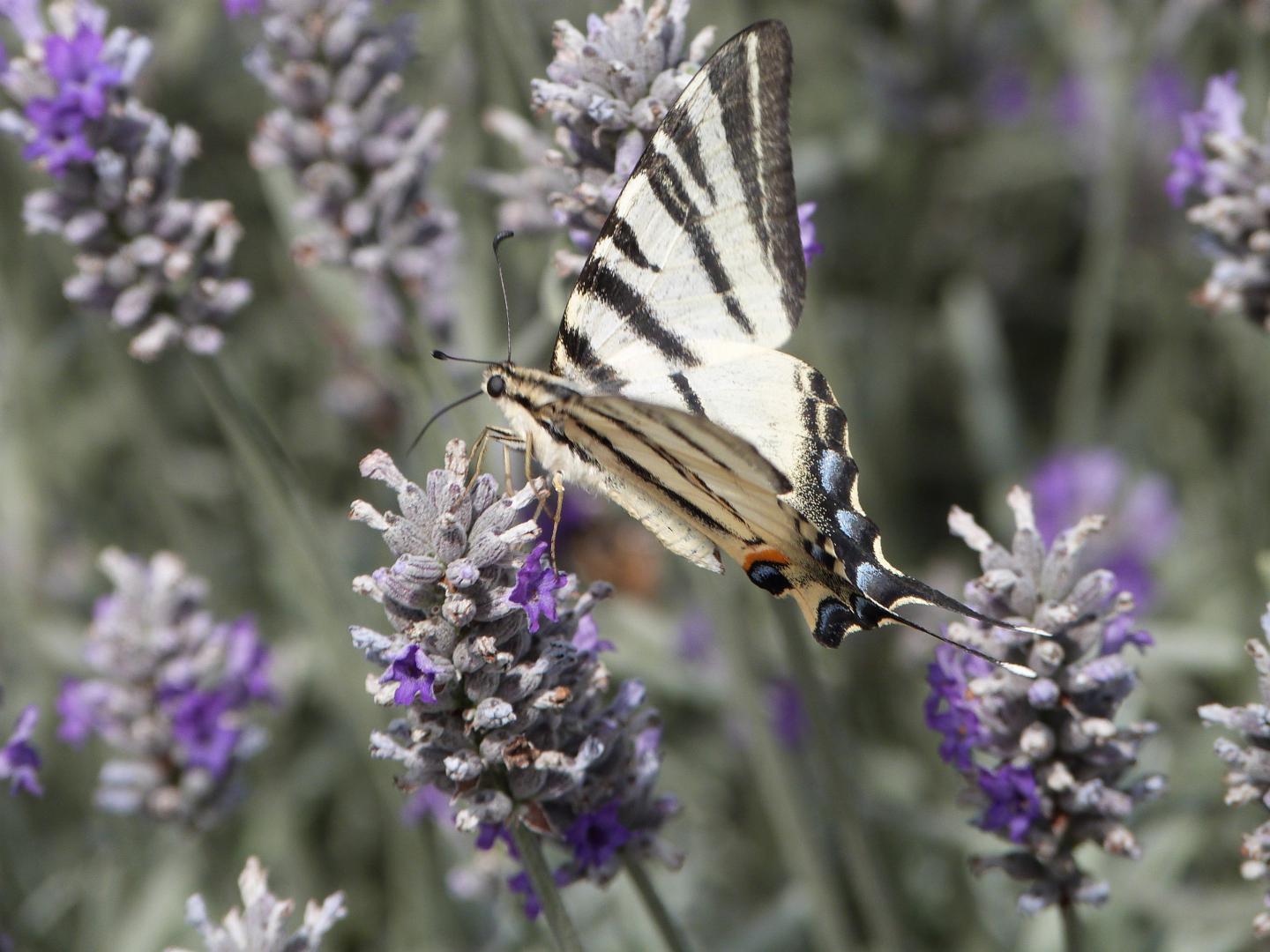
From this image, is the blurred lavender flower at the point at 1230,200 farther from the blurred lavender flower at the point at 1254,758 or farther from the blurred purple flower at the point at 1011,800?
the blurred purple flower at the point at 1011,800

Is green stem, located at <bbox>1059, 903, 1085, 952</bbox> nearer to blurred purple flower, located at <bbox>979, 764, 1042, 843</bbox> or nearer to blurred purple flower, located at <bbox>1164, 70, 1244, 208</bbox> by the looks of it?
blurred purple flower, located at <bbox>979, 764, 1042, 843</bbox>

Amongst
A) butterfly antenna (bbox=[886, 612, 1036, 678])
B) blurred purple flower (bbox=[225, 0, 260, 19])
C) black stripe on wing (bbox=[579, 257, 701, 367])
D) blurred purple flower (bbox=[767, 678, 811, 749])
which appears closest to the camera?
butterfly antenna (bbox=[886, 612, 1036, 678])

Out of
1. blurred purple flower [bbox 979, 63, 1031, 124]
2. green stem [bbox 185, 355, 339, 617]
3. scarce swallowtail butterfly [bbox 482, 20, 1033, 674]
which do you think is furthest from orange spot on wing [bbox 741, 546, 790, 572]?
blurred purple flower [bbox 979, 63, 1031, 124]

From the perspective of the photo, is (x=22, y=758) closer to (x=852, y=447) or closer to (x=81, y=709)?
(x=81, y=709)

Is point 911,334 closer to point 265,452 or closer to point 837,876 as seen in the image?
point 837,876

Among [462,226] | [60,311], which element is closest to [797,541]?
[462,226]

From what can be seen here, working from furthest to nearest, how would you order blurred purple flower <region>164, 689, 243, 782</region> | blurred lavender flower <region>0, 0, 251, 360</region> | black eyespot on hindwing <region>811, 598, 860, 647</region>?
blurred purple flower <region>164, 689, 243, 782</region> → blurred lavender flower <region>0, 0, 251, 360</region> → black eyespot on hindwing <region>811, 598, 860, 647</region>

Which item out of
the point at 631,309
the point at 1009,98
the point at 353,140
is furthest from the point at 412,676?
the point at 1009,98
